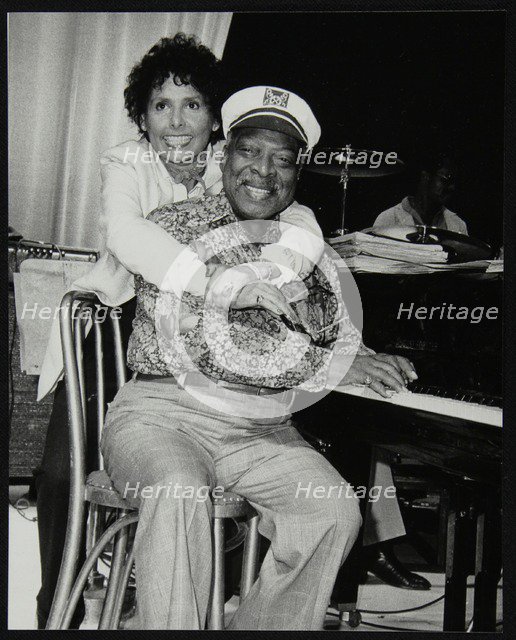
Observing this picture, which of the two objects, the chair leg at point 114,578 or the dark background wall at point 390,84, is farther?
the dark background wall at point 390,84

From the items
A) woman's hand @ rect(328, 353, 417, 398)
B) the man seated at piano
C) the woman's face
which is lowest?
woman's hand @ rect(328, 353, 417, 398)

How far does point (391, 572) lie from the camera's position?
2.55 m

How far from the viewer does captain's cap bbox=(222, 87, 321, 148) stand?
179cm

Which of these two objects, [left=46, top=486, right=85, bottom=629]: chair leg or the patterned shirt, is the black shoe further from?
[left=46, top=486, right=85, bottom=629]: chair leg

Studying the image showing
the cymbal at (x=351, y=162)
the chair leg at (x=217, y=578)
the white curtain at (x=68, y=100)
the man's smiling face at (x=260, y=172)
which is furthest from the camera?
the cymbal at (x=351, y=162)

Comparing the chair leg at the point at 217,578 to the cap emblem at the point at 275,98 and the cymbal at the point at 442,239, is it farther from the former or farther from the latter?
the cap emblem at the point at 275,98

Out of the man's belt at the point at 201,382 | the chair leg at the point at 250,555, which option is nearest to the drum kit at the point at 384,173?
the man's belt at the point at 201,382

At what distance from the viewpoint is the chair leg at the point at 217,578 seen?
1.46 m

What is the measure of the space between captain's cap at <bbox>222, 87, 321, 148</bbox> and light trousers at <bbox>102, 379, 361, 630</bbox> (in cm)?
71

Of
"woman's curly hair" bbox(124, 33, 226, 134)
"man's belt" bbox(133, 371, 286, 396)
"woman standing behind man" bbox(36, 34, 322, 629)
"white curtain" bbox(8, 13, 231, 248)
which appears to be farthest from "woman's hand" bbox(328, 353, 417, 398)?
"white curtain" bbox(8, 13, 231, 248)

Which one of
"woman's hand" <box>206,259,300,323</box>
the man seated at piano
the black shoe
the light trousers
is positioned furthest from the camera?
the black shoe

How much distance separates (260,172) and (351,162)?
0.50 meters

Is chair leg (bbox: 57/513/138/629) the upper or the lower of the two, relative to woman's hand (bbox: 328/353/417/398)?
lower

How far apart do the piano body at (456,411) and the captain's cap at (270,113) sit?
0.47m
